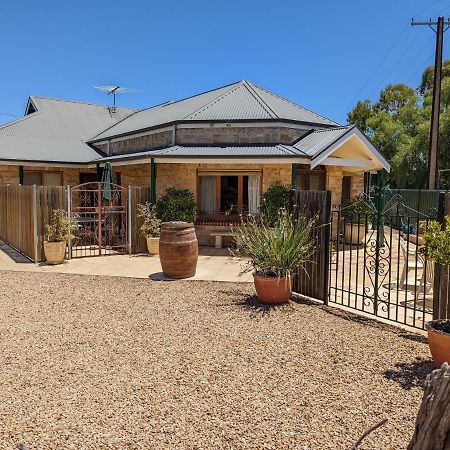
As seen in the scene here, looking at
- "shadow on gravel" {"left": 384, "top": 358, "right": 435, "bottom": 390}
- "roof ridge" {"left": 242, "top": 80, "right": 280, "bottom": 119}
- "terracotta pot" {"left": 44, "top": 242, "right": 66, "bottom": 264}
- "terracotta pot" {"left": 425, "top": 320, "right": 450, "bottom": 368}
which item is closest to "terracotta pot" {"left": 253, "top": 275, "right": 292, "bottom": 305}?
"shadow on gravel" {"left": 384, "top": 358, "right": 435, "bottom": 390}

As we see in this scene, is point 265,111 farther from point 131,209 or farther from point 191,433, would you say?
point 191,433

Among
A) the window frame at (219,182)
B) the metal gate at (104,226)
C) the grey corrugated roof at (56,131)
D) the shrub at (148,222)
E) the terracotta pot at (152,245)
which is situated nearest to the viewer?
the metal gate at (104,226)

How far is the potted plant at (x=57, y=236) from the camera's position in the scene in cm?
→ 1075

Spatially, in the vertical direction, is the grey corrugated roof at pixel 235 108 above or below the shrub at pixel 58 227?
above

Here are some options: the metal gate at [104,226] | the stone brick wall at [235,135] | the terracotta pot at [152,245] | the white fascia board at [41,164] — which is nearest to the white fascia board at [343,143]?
the stone brick wall at [235,135]

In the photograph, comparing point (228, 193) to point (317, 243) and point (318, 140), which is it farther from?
point (317, 243)

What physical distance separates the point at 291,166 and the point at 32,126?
45.8 feet

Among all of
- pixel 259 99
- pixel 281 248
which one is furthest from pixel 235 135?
pixel 281 248

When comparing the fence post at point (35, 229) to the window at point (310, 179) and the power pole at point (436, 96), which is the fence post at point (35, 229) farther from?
the power pole at point (436, 96)

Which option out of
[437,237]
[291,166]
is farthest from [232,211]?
[437,237]

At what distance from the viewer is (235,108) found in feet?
52.8

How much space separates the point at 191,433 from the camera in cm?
340

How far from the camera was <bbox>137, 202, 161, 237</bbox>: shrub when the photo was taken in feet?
40.9

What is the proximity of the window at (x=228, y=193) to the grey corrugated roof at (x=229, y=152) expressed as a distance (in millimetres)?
823
